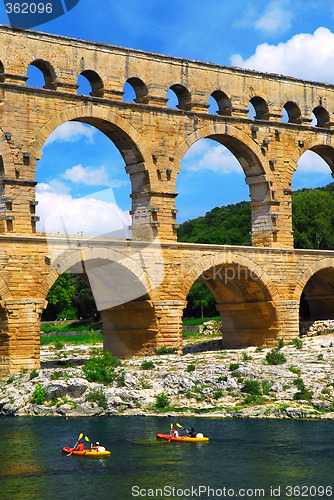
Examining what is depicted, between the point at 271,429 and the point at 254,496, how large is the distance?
7.37 meters

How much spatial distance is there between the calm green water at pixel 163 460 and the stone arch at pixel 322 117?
2124cm

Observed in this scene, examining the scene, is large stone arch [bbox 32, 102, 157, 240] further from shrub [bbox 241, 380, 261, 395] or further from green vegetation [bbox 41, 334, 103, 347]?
green vegetation [bbox 41, 334, 103, 347]

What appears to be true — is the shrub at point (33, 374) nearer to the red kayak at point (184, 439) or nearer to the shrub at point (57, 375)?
the shrub at point (57, 375)

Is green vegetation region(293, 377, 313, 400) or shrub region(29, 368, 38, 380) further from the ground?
shrub region(29, 368, 38, 380)

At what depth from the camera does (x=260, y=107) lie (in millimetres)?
42969

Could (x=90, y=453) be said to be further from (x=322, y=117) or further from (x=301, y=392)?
(x=322, y=117)

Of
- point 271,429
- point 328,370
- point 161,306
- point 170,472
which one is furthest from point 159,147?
point 170,472

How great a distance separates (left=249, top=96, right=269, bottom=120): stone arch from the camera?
42.7 meters

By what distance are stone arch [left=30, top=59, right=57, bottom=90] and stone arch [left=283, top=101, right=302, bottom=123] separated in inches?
520

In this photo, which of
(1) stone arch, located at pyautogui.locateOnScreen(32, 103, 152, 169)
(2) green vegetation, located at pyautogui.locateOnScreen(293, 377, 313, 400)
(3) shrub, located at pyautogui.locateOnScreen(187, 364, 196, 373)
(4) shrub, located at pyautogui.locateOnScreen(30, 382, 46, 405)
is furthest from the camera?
(1) stone arch, located at pyautogui.locateOnScreen(32, 103, 152, 169)

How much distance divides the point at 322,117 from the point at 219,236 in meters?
23.0

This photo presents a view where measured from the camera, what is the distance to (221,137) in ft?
136

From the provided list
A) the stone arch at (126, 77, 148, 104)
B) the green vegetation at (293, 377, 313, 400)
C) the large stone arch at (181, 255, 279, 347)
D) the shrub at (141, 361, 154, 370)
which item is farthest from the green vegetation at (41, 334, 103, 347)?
the green vegetation at (293, 377, 313, 400)

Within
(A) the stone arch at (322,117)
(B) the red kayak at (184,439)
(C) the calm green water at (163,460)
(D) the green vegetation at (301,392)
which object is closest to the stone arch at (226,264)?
(D) the green vegetation at (301,392)
